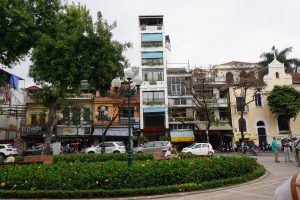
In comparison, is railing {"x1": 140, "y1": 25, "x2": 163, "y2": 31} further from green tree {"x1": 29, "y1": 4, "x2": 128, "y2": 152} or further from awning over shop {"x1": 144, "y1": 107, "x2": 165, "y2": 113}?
green tree {"x1": 29, "y1": 4, "x2": 128, "y2": 152}

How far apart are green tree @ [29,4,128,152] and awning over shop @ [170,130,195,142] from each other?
17.8m

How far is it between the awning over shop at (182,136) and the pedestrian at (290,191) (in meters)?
37.0

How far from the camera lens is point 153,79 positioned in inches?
1662

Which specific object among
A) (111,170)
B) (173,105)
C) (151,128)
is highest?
(173,105)

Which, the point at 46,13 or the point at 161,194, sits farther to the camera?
the point at 46,13

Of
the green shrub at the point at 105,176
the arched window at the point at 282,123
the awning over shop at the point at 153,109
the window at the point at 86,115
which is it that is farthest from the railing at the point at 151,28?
the green shrub at the point at 105,176

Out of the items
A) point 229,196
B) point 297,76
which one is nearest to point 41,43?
point 229,196

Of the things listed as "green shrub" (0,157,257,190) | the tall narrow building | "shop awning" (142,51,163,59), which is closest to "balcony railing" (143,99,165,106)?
the tall narrow building

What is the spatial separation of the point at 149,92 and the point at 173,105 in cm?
371

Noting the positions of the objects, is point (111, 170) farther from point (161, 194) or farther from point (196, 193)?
point (196, 193)

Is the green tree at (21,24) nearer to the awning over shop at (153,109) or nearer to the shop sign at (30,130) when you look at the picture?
the shop sign at (30,130)

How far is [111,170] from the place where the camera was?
10.5m

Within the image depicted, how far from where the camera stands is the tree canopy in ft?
126

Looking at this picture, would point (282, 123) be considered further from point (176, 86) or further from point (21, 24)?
point (21, 24)
